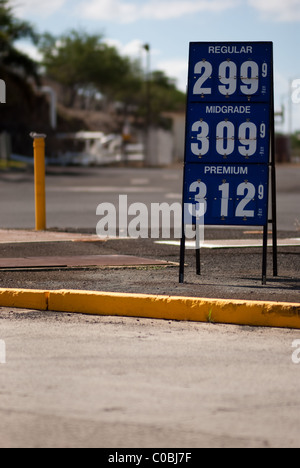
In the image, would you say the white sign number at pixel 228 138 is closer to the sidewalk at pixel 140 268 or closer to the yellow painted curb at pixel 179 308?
the sidewalk at pixel 140 268

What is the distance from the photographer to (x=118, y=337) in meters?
6.67

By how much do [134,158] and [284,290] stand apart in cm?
6965

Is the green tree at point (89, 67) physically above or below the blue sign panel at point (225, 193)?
above

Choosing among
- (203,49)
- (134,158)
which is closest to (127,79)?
(134,158)

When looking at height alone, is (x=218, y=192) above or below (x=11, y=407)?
above

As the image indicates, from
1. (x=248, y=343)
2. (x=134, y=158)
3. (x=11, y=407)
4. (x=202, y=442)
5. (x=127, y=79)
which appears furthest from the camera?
(x=127, y=79)

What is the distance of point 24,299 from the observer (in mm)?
8000

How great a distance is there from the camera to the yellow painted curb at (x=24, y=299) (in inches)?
311

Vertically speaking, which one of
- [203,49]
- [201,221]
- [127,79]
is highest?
[127,79]

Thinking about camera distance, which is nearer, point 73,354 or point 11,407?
point 11,407

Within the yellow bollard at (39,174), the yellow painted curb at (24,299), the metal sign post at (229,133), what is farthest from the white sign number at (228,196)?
the yellow bollard at (39,174)

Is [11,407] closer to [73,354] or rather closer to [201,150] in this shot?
[73,354]

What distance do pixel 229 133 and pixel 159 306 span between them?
2.10m

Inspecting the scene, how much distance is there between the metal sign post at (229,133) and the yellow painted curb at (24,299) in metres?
1.48
